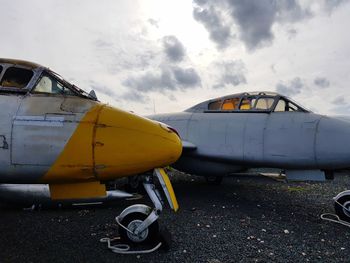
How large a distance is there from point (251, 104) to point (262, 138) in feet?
4.33

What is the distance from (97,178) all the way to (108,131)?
669 mm

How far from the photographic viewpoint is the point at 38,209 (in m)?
6.70

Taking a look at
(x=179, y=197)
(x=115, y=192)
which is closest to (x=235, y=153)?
(x=179, y=197)

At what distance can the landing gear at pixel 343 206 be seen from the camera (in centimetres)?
612

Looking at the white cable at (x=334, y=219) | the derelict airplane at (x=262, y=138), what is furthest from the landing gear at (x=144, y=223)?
the derelict airplane at (x=262, y=138)

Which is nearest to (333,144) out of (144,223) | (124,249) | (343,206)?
(343,206)

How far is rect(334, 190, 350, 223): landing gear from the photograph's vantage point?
241 inches

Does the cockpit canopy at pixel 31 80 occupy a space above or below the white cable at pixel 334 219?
above

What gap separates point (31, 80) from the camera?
445cm

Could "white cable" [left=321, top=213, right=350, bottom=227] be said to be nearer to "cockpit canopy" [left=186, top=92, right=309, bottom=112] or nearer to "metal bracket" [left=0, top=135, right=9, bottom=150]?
"cockpit canopy" [left=186, top=92, right=309, bottom=112]

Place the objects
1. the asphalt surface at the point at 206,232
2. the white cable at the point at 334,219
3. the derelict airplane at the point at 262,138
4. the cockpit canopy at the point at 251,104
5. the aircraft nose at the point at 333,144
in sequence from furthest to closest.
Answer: the cockpit canopy at the point at 251,104
the derelict airplane at the point at 262,138
the aircraft nose at the point at 333,144
the white cable at the point at 334,219
the asphalt surface at the point at 206,232

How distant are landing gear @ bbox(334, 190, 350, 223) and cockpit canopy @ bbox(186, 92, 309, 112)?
239 centimetres

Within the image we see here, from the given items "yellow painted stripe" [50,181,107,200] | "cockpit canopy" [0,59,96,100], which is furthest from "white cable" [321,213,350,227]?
"cockpit canopy" [0,59,96,100]

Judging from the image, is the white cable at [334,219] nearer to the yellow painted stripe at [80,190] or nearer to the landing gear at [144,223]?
the landing gear at [144,223]
